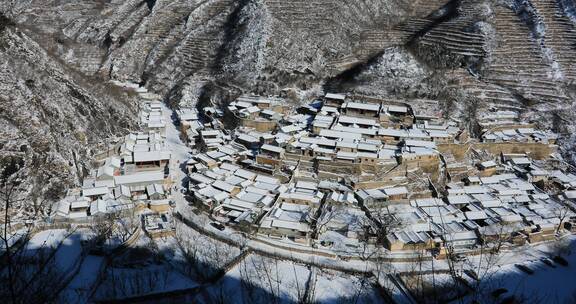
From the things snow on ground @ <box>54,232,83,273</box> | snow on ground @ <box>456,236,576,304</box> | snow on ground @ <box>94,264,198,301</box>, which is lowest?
snow on ground @ <box>456,236,576,304</box>

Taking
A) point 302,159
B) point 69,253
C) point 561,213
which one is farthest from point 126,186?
point 561,213

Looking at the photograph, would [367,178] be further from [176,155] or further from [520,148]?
[176,155]

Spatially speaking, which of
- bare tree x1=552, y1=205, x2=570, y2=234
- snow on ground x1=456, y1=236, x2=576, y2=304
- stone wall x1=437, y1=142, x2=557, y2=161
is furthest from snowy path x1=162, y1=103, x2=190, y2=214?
bare tree x1=552, y1=205, x2=570, y2=234

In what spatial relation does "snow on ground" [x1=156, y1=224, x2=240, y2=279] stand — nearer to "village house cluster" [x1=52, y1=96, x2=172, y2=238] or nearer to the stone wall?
"village house cluster" [x1=52, y1=96, x2=172, y2=238]

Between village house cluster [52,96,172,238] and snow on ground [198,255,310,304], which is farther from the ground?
village house cluster [52,96,172,238]

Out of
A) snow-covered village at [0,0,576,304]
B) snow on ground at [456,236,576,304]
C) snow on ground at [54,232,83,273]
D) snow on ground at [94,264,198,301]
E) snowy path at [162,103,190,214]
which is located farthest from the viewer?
snowy path at [162,103,190,214]

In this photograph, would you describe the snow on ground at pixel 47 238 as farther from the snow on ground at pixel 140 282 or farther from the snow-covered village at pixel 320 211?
the snow on ground at pixel 140 282

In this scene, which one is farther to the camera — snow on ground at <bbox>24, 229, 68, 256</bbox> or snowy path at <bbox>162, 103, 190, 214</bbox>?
snowy path at <bbox>162, 103, 190, 214</bbox>
